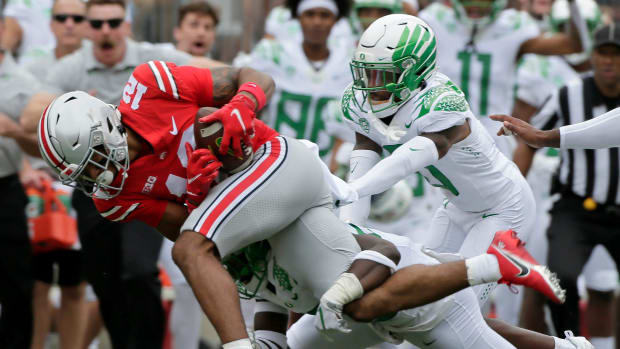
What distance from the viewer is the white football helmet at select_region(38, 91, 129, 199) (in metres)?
4.30

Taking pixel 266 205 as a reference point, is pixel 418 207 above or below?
below

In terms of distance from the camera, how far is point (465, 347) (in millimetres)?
4688

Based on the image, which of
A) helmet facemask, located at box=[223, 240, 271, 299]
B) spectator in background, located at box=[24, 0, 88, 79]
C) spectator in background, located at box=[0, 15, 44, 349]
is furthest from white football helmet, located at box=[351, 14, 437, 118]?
spectator in background, located at box=[24, 0, 88, 79]

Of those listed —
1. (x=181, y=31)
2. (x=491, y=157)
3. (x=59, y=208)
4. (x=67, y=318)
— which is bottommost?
(x=67, y=318)

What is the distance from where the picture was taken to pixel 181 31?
26.5 feet

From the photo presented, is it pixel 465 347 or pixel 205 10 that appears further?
pixel 205 10

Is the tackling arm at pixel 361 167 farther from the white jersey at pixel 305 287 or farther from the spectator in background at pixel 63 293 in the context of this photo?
the spectator in background at pixel 63 293

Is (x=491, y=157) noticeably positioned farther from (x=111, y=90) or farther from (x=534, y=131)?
(x=111, y=90)

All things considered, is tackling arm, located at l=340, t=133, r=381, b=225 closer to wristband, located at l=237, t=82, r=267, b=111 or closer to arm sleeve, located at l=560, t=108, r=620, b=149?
wristband, located at l=237, t=82, r=267, b=111

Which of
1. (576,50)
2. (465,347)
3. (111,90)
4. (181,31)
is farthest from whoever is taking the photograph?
(181,31)

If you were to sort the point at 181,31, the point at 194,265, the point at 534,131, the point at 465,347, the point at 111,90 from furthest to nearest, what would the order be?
the point at 181,31 → the point at 111,90 → the point at 534,131 → the point at 465,347 → the point at 194,265

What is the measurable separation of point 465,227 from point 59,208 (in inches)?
95.2

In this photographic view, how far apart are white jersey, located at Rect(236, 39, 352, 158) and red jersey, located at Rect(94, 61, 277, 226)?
294 centimetres

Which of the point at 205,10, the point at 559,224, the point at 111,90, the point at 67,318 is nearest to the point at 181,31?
the point at 205,10
